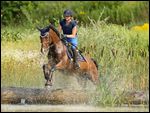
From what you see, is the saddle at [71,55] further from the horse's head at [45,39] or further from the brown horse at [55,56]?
the horse's head at [45,39]

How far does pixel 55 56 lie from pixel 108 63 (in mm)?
1251

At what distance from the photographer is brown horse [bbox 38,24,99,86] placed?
1476cm

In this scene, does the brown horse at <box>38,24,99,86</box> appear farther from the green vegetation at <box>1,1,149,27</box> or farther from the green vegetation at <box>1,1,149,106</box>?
the green vegetation at <box>1,1,149,27</box>

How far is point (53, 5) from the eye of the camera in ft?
119

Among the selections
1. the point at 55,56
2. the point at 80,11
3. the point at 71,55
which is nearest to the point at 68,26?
the point at 55,56

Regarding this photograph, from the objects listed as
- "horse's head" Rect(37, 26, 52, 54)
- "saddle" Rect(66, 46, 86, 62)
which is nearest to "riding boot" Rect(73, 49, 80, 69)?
"saddle" Rect(66, 46, 86, 62)

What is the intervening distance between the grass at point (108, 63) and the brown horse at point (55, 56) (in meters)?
0.57

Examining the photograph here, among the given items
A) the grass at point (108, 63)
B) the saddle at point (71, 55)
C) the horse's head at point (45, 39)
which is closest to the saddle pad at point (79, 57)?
the saddle at point (71, 55)

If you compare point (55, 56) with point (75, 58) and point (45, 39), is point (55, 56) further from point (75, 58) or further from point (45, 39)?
point (45, 39)

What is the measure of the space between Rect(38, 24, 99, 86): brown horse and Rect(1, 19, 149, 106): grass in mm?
573

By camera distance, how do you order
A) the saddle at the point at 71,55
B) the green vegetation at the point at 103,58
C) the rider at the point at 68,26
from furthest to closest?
the saddle at the point at 71,55 → the rider at the point at 68,26 → the green vegetation at the point at 103,58

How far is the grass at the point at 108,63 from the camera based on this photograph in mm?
14451

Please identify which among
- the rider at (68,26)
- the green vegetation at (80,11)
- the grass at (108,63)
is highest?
the green vegetation at (80,11)

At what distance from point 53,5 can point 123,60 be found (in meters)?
20.1
